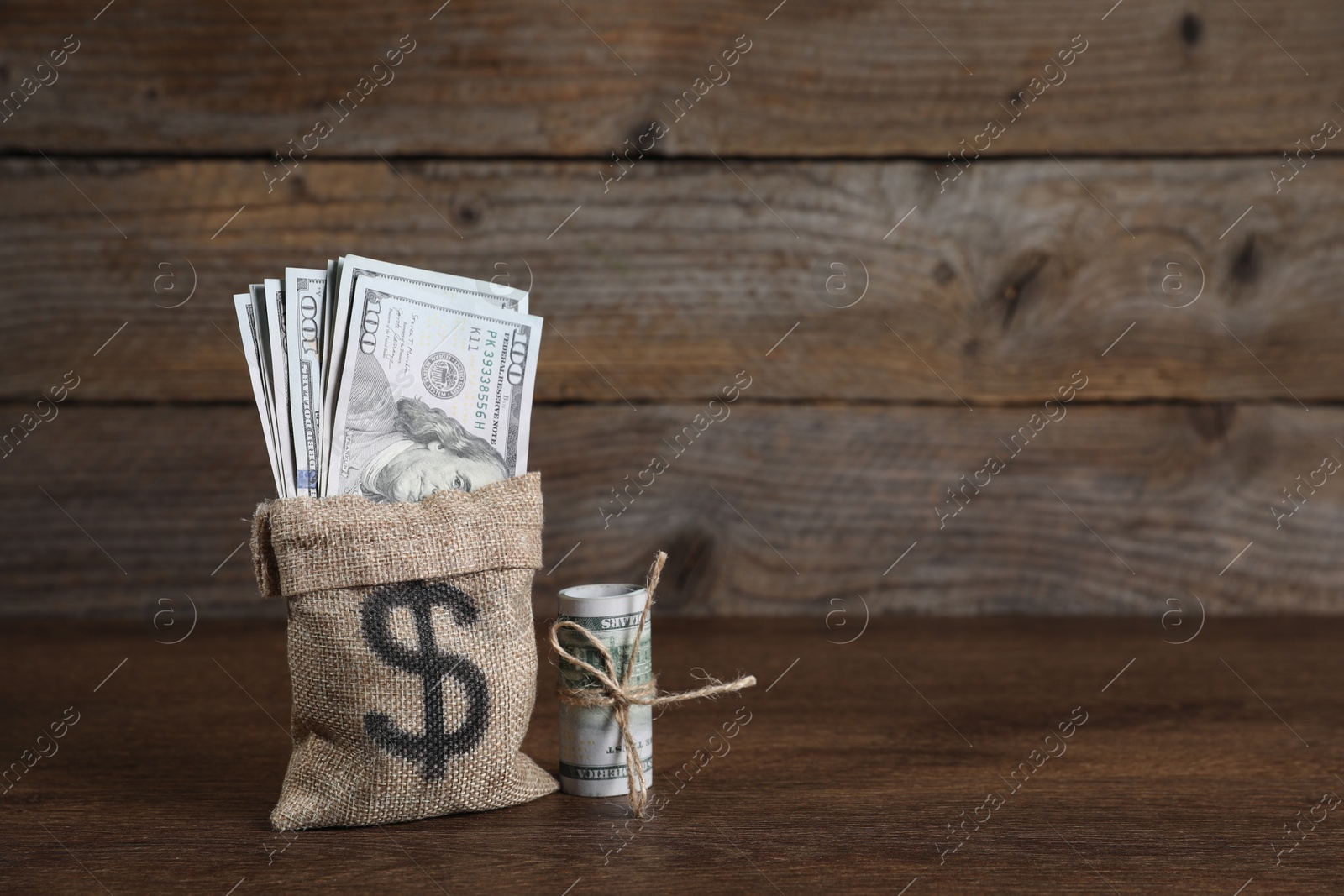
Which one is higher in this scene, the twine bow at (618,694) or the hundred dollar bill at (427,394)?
the hundred dollar bill at (427,394)

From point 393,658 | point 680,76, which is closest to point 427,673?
point 393,658

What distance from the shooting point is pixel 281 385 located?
82 centimetres

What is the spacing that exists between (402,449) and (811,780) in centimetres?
43

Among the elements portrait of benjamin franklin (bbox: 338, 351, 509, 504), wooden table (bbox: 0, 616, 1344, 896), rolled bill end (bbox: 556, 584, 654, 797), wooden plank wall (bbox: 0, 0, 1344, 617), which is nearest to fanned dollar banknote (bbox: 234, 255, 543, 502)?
portrait of benjamin franklin (bbox: 338, 351, 509, 504)

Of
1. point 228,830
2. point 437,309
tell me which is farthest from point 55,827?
point 437,309

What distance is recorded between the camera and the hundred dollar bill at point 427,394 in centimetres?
83

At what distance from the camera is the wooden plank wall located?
1.47m

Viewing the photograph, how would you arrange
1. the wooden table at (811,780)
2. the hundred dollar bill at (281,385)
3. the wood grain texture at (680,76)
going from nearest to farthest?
the wooden table at (811,780) → the hundred dollar bill at (281,385) → the wood grain texture at (680,76)

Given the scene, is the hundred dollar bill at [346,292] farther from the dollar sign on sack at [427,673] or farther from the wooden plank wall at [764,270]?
the wooden plank wall at [764,270]

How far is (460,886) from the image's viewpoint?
2.25 ft

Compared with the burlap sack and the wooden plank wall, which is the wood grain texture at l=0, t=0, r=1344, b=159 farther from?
the burlap sack

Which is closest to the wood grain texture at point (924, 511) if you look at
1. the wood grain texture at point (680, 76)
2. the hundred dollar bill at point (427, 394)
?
the wood grain texture at point (680, 76)

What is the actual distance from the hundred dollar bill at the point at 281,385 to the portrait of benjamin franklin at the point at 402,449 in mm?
41

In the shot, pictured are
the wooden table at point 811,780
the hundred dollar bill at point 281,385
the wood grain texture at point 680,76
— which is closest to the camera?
the wooden table at point 811,780
